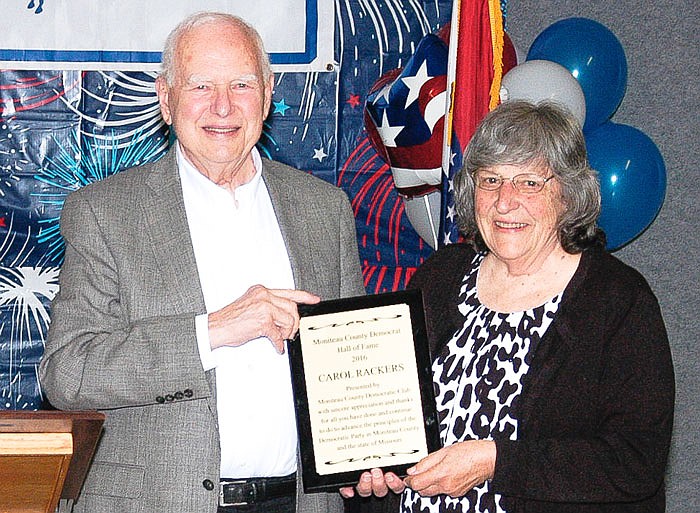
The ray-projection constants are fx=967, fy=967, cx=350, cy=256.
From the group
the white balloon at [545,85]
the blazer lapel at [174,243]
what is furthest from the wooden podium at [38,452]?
the white balloon at [545,85]

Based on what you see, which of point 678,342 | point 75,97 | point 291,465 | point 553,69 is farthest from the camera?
point 678,342

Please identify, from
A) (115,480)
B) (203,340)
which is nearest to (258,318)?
(203,340)

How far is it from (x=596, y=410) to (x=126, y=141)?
2816 mm

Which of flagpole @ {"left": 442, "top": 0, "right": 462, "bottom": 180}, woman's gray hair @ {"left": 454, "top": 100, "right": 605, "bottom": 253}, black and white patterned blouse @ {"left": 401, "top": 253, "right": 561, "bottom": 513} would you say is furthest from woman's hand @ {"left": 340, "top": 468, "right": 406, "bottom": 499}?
flagpole @ {"left": 442, "top": 0, "right": 462, "bottom": 180}

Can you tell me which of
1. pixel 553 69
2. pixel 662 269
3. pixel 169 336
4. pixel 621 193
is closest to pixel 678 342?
pixel 662 269

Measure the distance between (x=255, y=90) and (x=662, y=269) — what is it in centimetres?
325

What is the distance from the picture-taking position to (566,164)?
240 centimetres

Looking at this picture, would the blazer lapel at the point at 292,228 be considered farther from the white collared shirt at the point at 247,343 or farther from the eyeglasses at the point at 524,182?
the eyeglasses at the point at 524,182

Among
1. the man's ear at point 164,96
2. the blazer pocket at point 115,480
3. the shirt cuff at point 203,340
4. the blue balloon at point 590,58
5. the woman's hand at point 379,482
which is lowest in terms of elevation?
the woman's hand at point 379,482

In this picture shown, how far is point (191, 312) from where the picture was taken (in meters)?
2.29

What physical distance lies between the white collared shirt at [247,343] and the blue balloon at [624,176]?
192cm

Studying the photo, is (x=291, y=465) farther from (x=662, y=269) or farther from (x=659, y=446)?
(x=662, y=269)

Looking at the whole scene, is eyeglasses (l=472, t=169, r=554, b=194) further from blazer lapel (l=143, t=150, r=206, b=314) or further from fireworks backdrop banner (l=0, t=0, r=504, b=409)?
fireworks backdrop banner (l=0, t=0, r=504, b=409)

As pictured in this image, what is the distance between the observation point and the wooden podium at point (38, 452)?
1483mm
